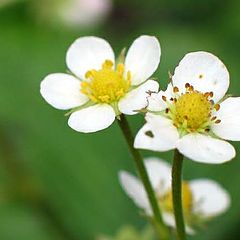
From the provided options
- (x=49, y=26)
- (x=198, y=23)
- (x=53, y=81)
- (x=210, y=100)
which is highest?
(x=53, y=81)

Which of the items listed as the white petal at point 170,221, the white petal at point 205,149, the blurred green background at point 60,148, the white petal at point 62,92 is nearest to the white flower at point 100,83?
the white petal at point 62,92

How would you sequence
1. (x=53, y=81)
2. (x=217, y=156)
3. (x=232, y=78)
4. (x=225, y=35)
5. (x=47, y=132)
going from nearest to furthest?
(x=217, y=156) → (x=53, y=81) → (x=47, y=132) → (x=232, y=78) → (x=225, y=35)

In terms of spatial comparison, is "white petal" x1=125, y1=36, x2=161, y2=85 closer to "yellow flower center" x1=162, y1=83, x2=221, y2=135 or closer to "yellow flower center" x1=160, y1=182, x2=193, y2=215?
"yellow flower center" x1=162, y1=83, x2=221, y2=135

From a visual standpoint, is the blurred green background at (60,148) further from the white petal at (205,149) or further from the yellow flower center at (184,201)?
the white petal at (205,149)

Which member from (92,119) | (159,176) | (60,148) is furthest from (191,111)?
(60,148)

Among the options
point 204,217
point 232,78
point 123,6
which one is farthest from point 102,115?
point 123,6

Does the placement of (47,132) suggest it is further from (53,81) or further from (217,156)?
(217,156)

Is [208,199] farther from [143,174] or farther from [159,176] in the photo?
[143,174]
